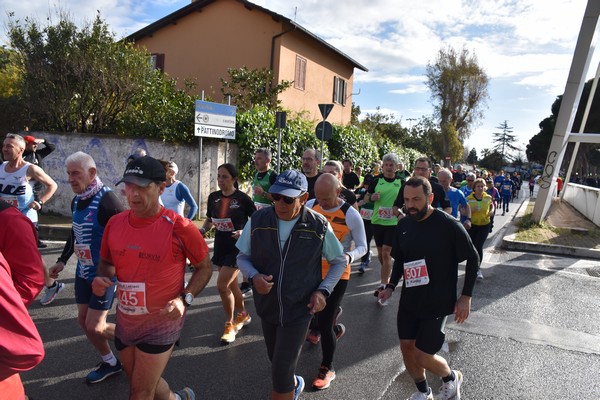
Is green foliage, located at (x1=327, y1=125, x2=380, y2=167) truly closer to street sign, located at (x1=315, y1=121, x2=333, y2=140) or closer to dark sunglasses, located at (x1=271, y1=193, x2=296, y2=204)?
street sign, located at (x1=315, y1=121, x2=333, y2=140)

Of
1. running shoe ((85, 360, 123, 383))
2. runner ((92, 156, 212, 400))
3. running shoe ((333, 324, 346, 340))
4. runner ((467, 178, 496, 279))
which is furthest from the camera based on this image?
runner ((467, 178, 496, 279))

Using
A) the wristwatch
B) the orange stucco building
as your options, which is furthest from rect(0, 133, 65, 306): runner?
the orange stucco building

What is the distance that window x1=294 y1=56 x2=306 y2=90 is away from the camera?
22438mm

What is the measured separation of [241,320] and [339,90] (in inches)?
922

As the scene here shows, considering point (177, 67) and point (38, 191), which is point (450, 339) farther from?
point (177, 67)

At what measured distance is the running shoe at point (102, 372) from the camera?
3812mm

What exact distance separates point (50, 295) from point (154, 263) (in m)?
3.81

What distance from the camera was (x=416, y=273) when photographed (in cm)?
356

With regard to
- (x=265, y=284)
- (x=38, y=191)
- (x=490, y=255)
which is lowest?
(x=490, y=255)

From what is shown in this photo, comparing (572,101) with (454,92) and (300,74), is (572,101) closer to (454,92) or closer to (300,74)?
(300,74)

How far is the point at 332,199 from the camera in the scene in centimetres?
422

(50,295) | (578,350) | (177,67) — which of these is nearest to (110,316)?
(50,295)

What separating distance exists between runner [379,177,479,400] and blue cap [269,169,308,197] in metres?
0.96

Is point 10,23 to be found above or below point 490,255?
above
